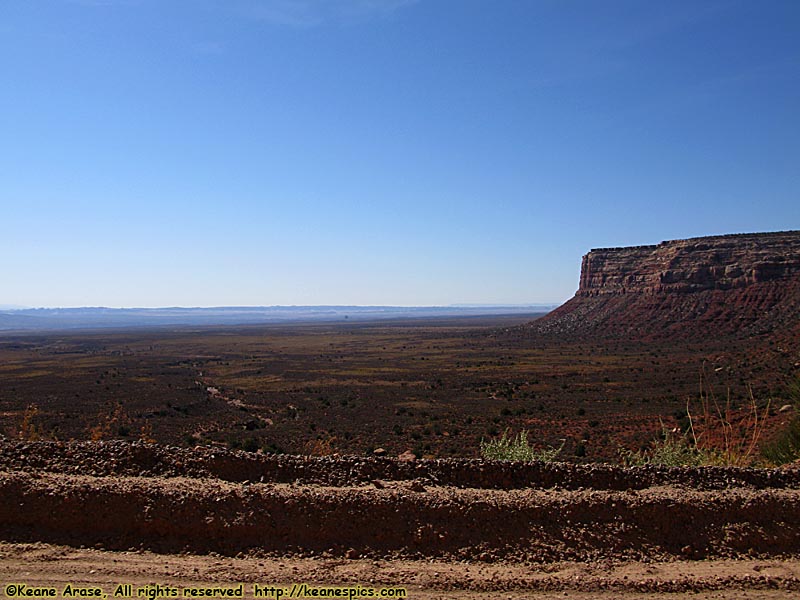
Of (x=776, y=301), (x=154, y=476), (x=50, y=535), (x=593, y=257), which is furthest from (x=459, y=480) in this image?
(x=593, y=257)

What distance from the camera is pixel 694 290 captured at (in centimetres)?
9100

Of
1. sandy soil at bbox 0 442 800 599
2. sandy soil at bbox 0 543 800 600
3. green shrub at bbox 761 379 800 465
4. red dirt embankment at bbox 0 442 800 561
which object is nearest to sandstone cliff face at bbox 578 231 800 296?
green shrub at bbox 761 379 800 465

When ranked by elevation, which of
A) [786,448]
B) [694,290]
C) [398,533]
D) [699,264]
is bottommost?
[786,448]

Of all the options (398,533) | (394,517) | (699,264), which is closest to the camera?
(398,533)

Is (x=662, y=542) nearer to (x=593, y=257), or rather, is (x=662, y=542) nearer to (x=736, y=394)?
(x=736, y=394)

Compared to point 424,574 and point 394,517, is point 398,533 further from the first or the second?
point 424,574

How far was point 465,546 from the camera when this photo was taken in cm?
608

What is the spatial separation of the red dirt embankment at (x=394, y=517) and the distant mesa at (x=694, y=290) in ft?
218

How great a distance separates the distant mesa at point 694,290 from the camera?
78438mm

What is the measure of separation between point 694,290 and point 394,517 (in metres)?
97.8

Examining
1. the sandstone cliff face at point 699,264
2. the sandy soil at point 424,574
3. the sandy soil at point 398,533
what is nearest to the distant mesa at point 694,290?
the sandstone cliff face at point 699,264

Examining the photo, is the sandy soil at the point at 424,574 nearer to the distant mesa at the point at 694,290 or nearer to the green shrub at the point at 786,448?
the green shrub at the point at 786,448

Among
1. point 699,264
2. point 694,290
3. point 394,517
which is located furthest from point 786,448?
point 699,264

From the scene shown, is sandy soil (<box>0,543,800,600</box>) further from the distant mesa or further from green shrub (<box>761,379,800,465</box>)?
the distant mesa
